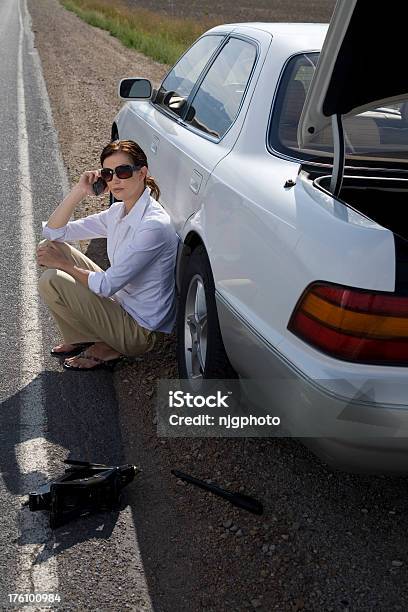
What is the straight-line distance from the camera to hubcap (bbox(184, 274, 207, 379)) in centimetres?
407

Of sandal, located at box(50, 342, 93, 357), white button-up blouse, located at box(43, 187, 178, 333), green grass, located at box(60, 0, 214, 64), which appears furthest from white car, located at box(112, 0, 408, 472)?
green grass, located at box(60, 0, 214, 64)

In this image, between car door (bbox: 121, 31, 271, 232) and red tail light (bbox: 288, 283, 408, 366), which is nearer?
red tail light (bbox: 288, 283, 408, 366)

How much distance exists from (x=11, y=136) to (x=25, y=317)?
6.71m

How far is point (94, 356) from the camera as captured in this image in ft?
15.4

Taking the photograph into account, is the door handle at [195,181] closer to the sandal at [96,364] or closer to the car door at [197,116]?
the car door at [197,116]

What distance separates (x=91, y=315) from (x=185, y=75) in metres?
1.80

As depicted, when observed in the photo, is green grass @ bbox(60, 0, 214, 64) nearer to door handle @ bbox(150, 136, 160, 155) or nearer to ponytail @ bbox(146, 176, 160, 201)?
door handle @ bbox(150, 136, 160, 155)

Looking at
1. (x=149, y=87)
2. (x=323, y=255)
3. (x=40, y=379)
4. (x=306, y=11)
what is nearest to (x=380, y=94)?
(x=323, y=255)

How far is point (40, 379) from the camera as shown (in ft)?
14.9

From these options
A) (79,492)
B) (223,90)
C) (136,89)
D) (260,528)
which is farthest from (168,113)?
(260,528)

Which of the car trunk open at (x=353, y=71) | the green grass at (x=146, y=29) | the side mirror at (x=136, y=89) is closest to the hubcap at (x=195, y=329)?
the car trunk open at (x=353, y=71)

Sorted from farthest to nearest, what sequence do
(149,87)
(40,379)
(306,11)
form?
(306,11)
(149,87)
(40,379)

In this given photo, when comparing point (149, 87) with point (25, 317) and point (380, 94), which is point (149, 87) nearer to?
point (25, 317)

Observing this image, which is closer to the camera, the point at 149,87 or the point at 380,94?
the point at 380,94
